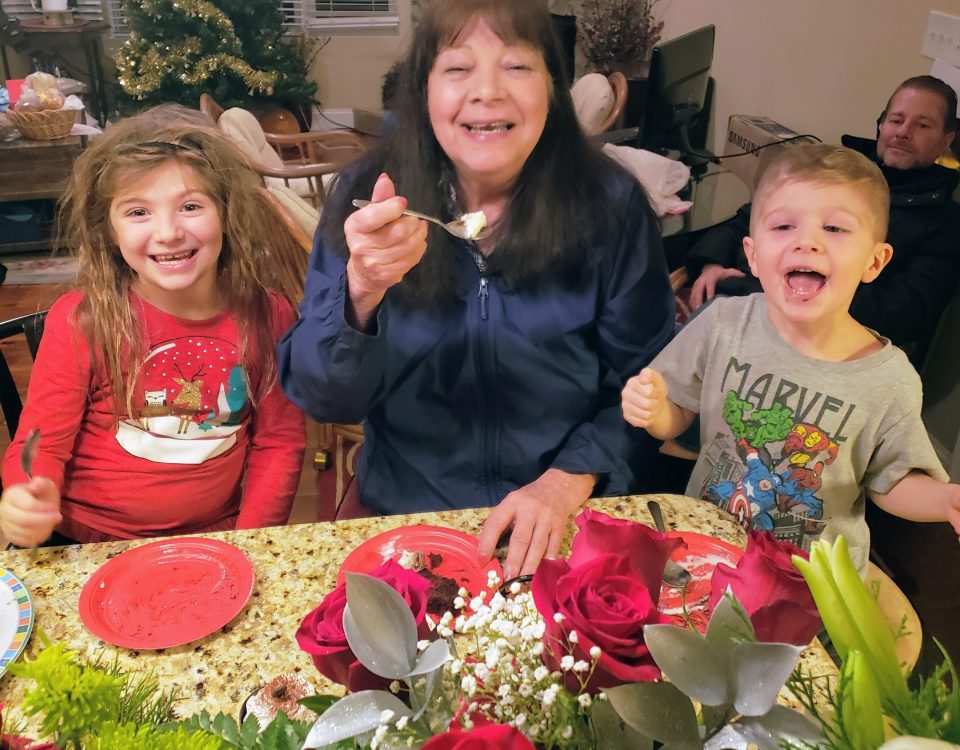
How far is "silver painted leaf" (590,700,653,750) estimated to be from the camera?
48 centimetres

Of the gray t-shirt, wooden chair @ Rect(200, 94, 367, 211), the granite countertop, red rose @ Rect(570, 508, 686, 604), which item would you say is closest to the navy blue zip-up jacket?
the gray t-shirt

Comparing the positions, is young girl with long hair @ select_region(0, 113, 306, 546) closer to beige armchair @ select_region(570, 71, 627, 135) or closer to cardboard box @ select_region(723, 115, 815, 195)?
cardboard box @ select_region(723, 115, 815, 195)

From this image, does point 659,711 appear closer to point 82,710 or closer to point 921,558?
point 82,710

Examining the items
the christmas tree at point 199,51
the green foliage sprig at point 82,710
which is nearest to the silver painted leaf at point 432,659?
the green foliage sprig at point 82,710

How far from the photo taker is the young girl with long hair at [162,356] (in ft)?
4.28

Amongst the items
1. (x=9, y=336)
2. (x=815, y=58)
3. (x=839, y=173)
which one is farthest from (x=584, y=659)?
(x=815, y=58)

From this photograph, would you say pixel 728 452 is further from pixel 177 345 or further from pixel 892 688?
pixel 177 345

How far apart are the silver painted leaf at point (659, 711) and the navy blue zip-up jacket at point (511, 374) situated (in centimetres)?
82

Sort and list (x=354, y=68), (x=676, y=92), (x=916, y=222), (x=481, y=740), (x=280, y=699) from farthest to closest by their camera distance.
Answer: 1. (x=354, y=68)
2. (x=676, y=92)
3. (x=916, y=222)
4. (x=280, y=699)
5. (x=481, y=740)

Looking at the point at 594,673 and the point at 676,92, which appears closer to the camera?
the point at 594,673

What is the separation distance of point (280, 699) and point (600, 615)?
1.34 feet

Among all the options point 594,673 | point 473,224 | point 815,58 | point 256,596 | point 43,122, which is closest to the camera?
point 594,673

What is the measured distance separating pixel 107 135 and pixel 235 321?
38cm

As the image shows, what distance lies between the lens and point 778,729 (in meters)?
0.44
